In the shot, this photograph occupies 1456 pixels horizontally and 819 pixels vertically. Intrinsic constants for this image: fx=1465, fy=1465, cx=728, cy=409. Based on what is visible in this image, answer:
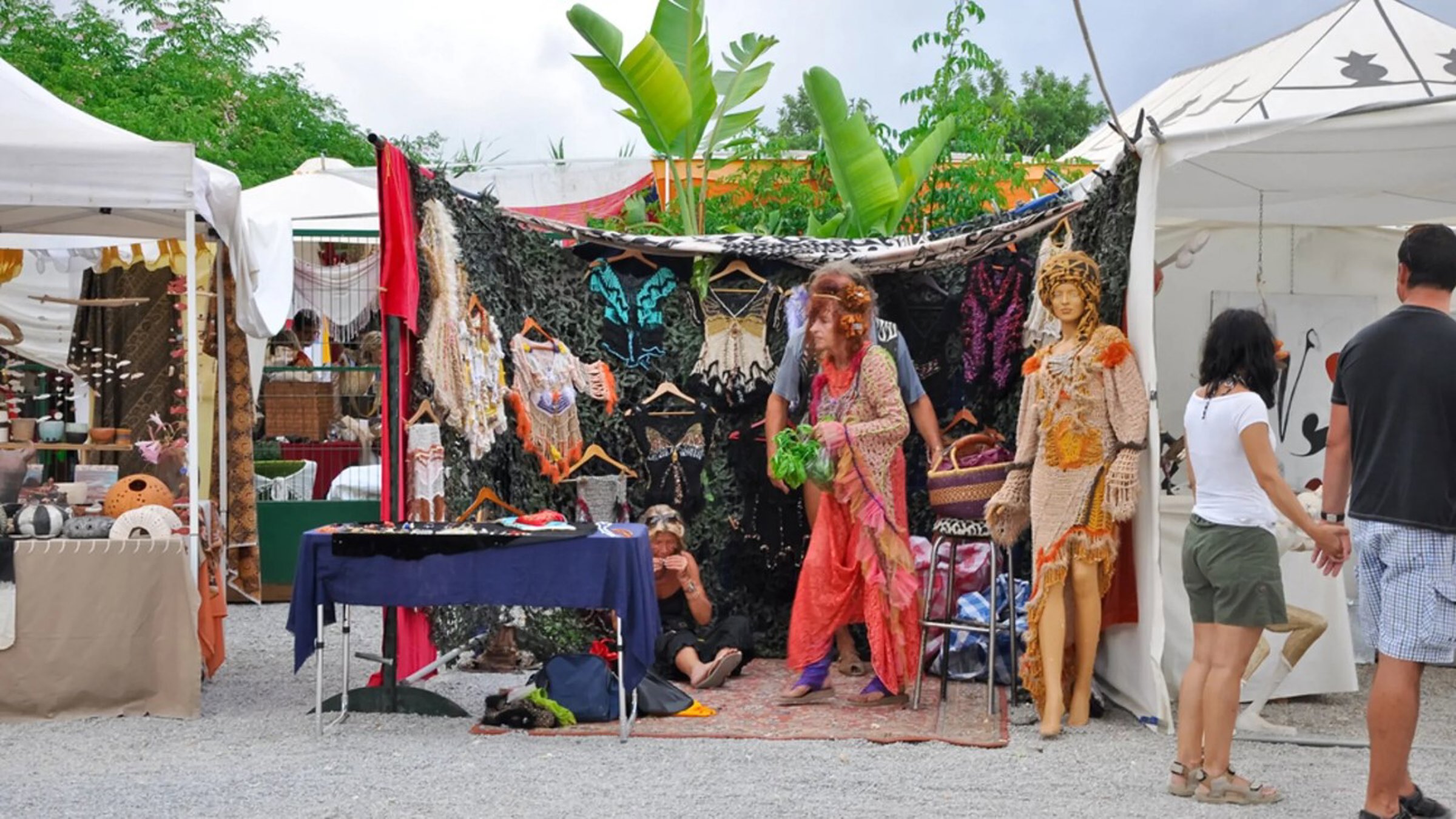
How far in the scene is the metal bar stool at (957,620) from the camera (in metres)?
6.64

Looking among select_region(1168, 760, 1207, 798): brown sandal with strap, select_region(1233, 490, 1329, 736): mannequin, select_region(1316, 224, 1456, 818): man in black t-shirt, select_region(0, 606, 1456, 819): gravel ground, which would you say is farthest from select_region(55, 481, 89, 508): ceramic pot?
select_region(1316, 224, 1456, 818): man in black t-shirt

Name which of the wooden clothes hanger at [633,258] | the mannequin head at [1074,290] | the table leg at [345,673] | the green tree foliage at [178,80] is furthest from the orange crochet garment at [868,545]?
the green tree foliage at [178,80]

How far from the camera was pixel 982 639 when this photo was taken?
24.3 ft

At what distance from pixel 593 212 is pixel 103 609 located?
7949mm

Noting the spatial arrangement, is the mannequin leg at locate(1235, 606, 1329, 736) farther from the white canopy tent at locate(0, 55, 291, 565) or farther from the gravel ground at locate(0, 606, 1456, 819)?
the white canopy tent at locate(0, 55, 291, 565)

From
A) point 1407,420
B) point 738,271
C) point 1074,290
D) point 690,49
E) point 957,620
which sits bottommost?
point 957,620

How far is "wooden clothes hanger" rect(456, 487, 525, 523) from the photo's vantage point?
7150 millimetres

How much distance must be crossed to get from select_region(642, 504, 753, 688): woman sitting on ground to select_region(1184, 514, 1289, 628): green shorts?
2.97 m

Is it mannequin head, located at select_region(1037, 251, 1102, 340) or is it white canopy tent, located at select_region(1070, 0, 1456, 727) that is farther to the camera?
mannequin head, located at select_region(1037, 251, 1102, 340)

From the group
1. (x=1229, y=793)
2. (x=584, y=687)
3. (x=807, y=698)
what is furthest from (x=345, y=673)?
(x=1229, y=793)

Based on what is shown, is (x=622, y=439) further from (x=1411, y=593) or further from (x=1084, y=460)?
(x=1411, y=593)

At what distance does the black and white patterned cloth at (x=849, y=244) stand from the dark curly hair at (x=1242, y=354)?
7.73 ft

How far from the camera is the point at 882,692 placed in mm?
6871

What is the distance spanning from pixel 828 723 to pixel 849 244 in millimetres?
2684
